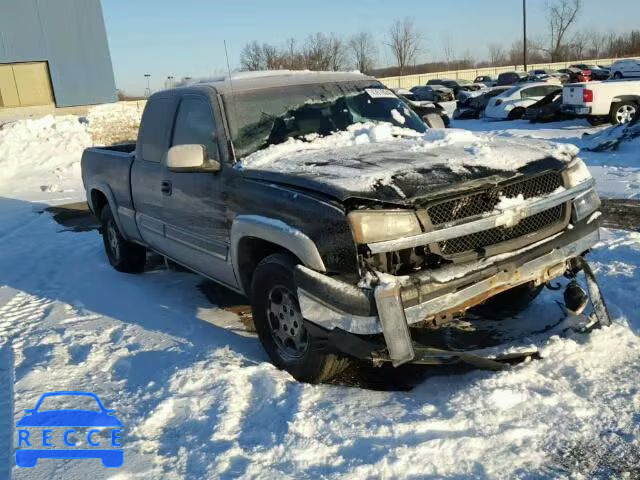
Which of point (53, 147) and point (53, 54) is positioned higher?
point (53, 54)

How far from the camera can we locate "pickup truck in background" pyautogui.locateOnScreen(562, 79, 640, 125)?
51.4ft

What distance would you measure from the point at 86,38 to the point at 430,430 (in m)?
29.1

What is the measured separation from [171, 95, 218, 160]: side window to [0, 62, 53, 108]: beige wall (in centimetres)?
2566

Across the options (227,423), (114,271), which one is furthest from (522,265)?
(114,271)

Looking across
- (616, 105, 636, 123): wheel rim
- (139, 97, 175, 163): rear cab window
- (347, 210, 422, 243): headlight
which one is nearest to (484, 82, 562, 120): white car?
(616, 105, 636, 123): wheel rim

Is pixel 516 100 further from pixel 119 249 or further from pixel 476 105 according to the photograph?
pixel 119 249

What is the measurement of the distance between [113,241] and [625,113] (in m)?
14.2

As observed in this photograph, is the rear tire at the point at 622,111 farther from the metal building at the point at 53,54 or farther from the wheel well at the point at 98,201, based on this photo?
the metal building at the point at 53,54

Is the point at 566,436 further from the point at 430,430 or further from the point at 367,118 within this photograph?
the point at 367,118

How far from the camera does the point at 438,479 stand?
2.64m

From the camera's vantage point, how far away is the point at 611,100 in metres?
15.8

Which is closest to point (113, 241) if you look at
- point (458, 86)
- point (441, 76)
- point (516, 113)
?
→ point (516, 113)

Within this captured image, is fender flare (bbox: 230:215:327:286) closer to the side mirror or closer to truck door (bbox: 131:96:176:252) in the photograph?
the side mirror

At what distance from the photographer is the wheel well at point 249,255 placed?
12.9 feet
